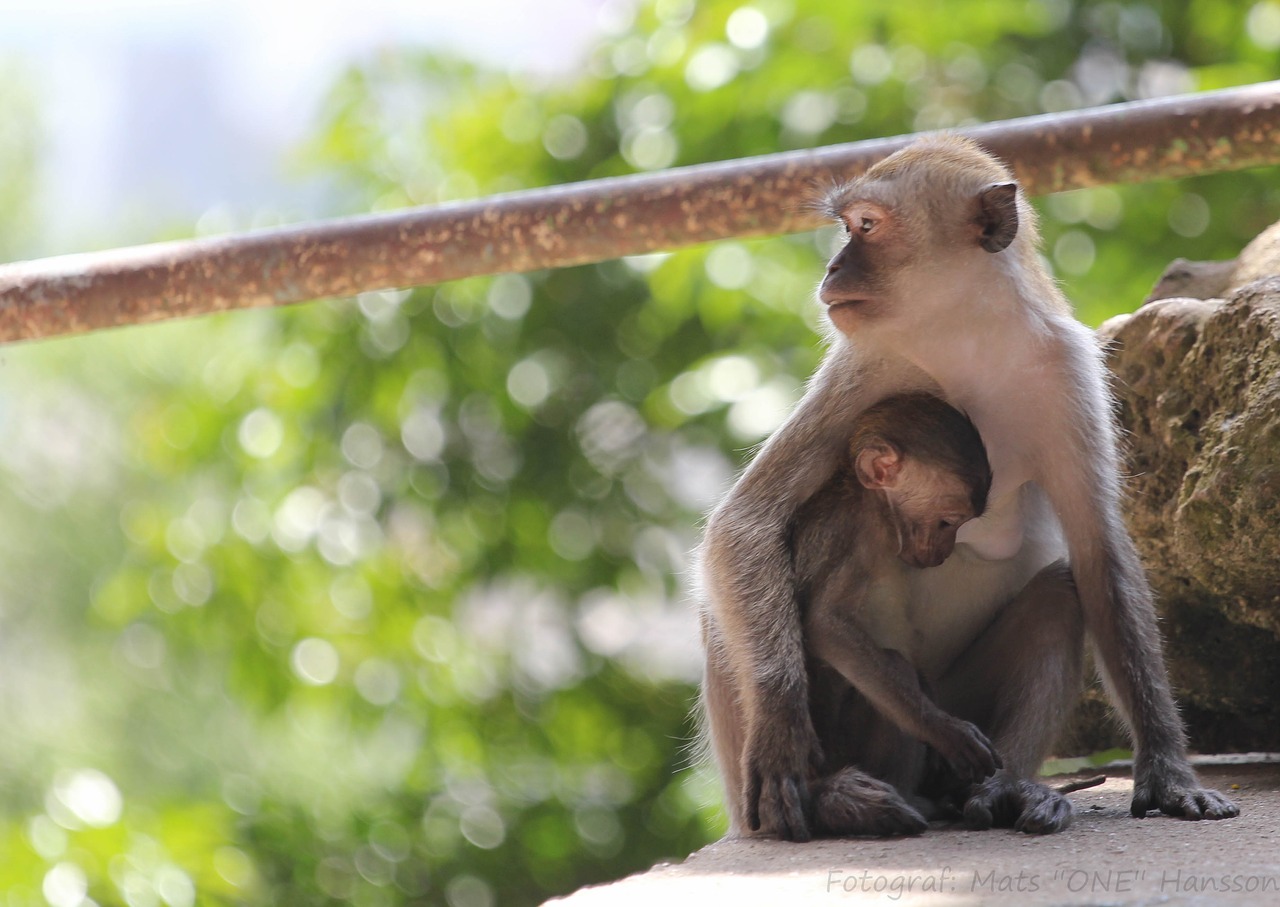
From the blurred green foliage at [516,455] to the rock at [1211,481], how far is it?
2.66 meters

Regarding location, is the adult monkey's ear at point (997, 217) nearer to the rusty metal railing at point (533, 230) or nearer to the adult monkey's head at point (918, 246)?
the adult monkey's head at point (918, 246)

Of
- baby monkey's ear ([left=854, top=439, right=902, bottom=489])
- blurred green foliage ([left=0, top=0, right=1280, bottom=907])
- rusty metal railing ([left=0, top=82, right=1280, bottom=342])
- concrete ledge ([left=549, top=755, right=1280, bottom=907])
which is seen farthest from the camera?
blurred green foliage ([left=0, top=0, right=1280, bottom=907])

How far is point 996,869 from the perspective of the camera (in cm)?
274

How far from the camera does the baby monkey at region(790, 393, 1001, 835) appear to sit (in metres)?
3.39

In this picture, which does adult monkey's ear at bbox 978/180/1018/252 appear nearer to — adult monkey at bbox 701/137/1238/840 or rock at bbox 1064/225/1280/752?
adult monkey at bbox 701/137/1238/840

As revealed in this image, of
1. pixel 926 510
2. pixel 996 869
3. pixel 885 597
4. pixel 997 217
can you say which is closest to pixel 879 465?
pixel 926 510

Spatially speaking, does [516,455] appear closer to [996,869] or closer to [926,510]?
[926,510]

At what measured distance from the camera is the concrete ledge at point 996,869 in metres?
2.51

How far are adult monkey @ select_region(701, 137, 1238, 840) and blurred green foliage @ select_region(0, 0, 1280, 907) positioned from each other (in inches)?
122

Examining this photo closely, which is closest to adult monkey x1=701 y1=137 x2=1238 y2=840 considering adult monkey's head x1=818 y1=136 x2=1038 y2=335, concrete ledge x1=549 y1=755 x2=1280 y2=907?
adult monkey's head x1=818 y1=136 x2=1038 y2=335

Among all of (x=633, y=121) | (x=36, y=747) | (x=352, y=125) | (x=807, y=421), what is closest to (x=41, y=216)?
(x=36, y=747)

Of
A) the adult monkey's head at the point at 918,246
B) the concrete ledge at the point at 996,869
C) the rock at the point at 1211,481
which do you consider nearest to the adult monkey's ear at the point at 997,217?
the adult monkey's head at the point at 918,246

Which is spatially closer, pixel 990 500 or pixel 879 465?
pixel 879 465

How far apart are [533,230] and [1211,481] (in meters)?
1.93
